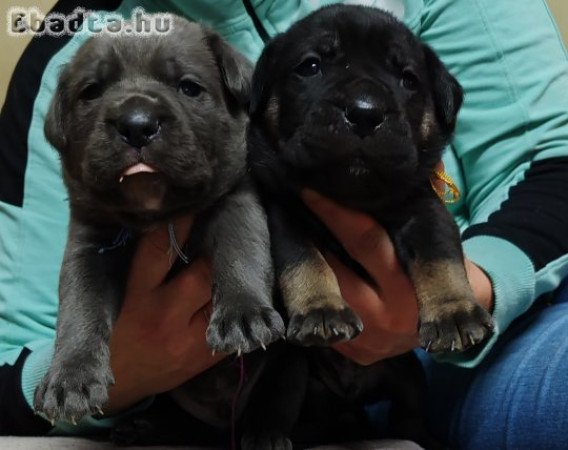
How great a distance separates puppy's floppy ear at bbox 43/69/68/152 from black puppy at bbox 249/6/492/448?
383 millimetres

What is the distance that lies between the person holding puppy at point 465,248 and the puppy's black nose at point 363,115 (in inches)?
8.3

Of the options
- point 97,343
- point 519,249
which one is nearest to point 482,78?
point 519,249

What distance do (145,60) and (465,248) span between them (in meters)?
0.83

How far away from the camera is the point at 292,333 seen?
1321mm

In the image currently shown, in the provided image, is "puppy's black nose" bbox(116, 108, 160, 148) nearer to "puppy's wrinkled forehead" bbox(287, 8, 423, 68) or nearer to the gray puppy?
the gray puppy

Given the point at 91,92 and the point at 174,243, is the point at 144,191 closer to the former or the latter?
the point at 174,243

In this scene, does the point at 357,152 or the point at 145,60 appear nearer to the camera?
the point at 357,152

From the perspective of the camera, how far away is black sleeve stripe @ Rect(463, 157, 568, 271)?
1751 millimetres

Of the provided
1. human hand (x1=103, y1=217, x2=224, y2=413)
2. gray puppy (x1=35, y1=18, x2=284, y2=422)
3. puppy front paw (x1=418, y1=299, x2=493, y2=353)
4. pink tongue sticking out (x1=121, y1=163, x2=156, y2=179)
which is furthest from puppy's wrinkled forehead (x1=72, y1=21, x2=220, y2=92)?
puppy front paw (x1=418, y1=299, x2=493, y2=353)

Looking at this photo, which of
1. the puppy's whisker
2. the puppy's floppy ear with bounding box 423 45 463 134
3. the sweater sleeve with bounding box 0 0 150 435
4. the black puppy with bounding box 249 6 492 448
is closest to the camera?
the black puppy with bounding box 249 6 492 448

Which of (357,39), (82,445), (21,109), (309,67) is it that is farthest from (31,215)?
(357,39)

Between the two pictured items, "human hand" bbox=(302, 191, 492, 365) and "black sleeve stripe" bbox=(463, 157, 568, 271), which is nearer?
"human hand" bbox=(302, 191, 492, 365)

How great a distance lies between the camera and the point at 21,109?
6.83 feet

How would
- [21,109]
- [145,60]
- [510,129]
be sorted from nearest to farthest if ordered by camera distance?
[145,60]
[510,129]
[21,109]
